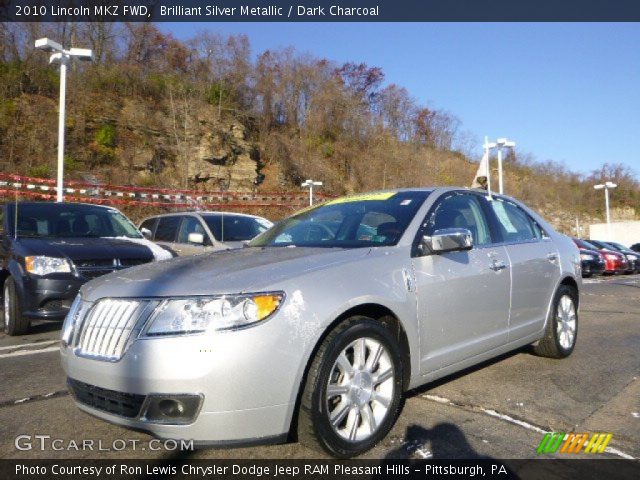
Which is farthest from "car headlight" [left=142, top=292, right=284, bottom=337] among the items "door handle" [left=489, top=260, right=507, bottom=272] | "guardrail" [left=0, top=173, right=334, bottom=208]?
"guardrail" [left=0, top=173, right=334, bottom=208]

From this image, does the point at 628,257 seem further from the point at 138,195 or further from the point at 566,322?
the point at 138,195

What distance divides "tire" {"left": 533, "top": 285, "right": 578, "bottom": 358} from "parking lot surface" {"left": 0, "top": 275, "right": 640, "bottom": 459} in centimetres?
11

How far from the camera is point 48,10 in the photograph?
85.3 feet

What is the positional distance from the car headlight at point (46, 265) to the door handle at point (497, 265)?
14.8 ft

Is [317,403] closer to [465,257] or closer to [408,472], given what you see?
[408,472]

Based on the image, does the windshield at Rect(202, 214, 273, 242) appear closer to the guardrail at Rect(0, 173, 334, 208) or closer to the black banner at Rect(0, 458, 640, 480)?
the black banner at Rect(0, 458, 640, 480)

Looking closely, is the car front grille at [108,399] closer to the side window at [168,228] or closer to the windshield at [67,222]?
the windshield at [67,222]

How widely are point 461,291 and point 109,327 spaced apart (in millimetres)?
2232

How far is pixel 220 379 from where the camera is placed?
2369mm

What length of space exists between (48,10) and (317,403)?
97.7ft

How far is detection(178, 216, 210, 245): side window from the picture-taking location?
30.8 ft

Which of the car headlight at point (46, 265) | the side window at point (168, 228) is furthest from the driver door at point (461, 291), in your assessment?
the side window at point (168, 228)

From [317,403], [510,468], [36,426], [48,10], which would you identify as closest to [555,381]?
[510,468]

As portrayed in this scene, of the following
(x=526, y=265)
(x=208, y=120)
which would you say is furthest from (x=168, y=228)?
(x=208, y=120)
